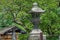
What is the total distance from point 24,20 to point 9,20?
1.00 metres

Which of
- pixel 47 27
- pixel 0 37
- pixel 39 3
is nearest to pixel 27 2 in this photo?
pixel 39 3

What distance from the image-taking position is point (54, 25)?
1612cm

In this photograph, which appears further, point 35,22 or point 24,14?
point 24,14

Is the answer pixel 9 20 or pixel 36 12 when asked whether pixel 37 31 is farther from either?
pixel 9 20

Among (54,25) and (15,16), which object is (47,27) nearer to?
(54,25)

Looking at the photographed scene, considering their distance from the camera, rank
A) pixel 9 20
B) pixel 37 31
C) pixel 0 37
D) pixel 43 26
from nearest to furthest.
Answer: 1. pixel 0 37
2. pixel 37 31
3. pixel 9 20
4. pixel 43 26

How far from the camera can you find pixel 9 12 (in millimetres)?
15453

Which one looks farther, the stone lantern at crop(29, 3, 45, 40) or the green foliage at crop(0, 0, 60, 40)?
the green foliage at crop(0, 0, 60, 40)

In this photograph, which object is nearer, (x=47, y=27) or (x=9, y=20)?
(x=9, y=20)

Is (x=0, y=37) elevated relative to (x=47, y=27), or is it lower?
elevated

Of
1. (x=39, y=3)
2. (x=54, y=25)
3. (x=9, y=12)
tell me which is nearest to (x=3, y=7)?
(x=9, y=12)

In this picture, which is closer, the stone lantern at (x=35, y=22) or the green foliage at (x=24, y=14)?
the stone lantern at (x=35, y=22)

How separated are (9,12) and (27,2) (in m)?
1.13

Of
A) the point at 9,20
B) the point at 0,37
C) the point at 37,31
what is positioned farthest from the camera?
the point at 9,20
